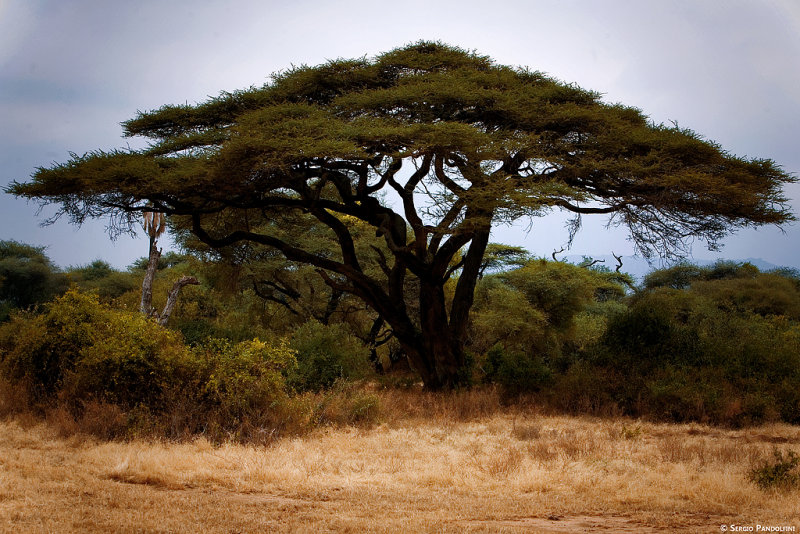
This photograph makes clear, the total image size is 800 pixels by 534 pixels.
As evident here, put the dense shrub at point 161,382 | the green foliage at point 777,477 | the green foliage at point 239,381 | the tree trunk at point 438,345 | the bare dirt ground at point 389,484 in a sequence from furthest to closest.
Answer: the tree trunk at point 438,345 < the green foliage at point 239,381 < the dense shrub at point 161,382 < the green foliage at point 777,477 < the bare dirt ground at point 389,484

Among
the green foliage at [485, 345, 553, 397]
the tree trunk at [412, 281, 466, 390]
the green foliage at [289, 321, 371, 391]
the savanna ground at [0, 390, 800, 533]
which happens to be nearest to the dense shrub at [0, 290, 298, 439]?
the savanna ground at [0, 390, 800, 533]

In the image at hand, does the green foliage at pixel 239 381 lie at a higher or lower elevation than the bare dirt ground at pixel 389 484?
higher

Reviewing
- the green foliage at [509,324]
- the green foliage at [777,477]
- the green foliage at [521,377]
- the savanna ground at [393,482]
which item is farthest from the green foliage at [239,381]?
the green foliage at [509,324]

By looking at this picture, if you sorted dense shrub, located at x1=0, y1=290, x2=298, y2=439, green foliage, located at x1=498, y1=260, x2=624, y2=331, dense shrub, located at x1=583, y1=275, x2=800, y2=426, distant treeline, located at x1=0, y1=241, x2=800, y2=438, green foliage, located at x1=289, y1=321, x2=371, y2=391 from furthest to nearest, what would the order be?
green foliage, located at x1=498, y1=260, x2=624, y2=331, green foliage, located at x1=289, y1=321, x2=371, y2=391, dense shrub, located at x1=583, y1=275, x2=800, y2=426, distant treeline, located at x1=0, y1=241, x2=800, y2=438, dense shrub, located at x1=0, y1=290, x2=298, y2=439

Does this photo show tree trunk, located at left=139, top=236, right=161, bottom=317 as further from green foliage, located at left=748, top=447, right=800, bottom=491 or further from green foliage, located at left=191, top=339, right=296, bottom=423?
green foliage, located at left=748, top=447, right=800, bottom=491

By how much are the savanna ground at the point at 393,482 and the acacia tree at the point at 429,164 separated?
4.49 meters

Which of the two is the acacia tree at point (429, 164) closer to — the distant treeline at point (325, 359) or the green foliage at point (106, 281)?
the distant treeline at point (325, 359)

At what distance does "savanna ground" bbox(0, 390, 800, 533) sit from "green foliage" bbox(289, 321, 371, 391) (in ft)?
10.3

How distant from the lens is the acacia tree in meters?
12.7

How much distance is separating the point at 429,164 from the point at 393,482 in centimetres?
861

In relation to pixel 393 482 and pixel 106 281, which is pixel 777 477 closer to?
pixel 393 482

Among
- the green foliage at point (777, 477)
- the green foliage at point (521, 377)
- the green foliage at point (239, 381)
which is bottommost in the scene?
the green foliage at point (777, 477)

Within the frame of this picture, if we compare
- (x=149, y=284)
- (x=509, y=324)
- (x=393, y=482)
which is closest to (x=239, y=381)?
(x=393, y=482)

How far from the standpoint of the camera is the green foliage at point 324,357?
1372 centimetres
